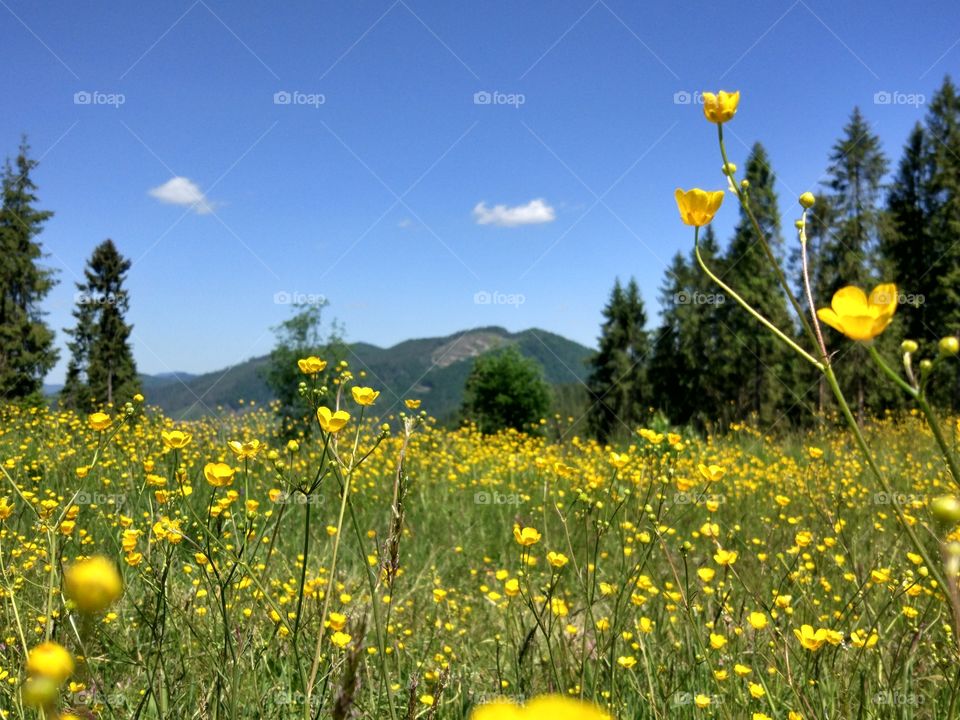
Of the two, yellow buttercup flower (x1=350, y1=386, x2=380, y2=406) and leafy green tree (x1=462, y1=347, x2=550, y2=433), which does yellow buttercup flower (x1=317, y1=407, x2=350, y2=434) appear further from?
leafy green tree (x1=462, y1=347, x2=550, y2=433)

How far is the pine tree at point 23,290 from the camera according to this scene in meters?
21.4

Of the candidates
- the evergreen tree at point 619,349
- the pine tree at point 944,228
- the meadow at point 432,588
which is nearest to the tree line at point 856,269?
the pine tree at point 944,228

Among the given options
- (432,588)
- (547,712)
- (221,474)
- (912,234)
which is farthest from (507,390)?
(547,712)

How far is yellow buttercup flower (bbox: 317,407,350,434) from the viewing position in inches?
43.7

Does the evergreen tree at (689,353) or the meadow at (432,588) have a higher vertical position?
the evergreen tree at (689,353)

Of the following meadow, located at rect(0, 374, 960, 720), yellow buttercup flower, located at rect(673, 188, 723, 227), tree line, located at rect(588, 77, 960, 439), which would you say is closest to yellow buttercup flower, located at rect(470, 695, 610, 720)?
meadow, located at rect(0, 374, 960, 720)

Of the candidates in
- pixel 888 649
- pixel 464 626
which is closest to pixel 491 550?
pixel 464 626

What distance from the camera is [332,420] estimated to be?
3.70 ft

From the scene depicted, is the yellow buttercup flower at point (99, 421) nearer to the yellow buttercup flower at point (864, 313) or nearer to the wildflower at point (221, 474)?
the wildflower at point (221, 474)

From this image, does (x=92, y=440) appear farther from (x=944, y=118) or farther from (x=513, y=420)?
(x=513, y=420)

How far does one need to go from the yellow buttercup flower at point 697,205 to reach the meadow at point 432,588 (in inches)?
20.8

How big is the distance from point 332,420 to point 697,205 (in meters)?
0.68

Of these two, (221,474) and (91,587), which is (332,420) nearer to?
(221,474)

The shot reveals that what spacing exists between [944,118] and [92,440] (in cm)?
2469
